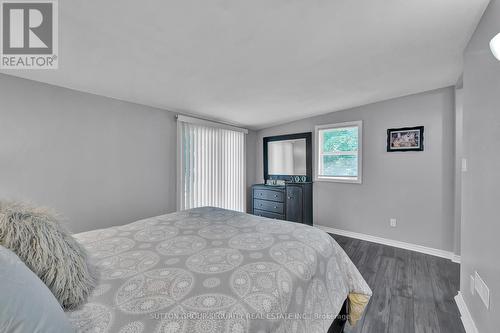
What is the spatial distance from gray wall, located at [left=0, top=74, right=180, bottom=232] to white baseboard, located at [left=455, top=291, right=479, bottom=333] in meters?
3.30

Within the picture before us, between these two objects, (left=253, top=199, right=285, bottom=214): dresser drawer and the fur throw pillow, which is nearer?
the fur throw pillow

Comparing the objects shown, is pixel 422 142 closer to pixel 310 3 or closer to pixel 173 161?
pixel 310 3

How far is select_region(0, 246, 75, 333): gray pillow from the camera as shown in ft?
1.68

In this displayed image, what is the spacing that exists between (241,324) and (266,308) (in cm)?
13

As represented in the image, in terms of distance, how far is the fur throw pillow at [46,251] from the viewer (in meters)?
0.74

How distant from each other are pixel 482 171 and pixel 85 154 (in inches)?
138

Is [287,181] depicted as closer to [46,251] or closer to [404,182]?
[404,182]

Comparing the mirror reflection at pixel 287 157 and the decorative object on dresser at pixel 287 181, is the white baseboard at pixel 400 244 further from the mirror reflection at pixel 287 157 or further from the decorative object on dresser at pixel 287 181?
the mirror reflection at pixel 287 157

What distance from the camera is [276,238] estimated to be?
1.43 meters

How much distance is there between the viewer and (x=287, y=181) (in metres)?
4.31

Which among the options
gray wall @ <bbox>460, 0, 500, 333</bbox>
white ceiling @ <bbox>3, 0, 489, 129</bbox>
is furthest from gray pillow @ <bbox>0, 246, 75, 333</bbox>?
gray wall @ <bbox>460, 0, 500, 333</bbox>

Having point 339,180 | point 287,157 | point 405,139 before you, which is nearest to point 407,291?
point 339,180

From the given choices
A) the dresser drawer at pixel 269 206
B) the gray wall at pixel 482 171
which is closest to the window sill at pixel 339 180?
the dresser drawer at pixel 269 206

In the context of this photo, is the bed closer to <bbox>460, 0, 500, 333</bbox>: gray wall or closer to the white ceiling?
<bbox>460, 0, 500, 333</bbox>: gray wall
